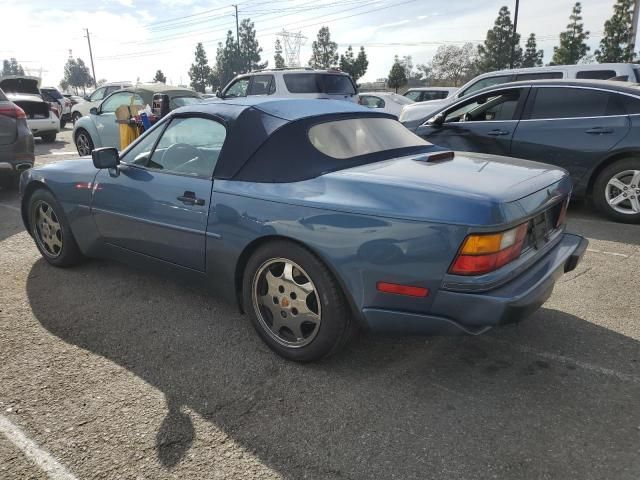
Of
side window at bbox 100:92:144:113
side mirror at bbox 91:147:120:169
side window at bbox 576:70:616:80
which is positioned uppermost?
side window at bbox 576:70:616:80

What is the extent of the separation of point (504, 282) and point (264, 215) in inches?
49.8

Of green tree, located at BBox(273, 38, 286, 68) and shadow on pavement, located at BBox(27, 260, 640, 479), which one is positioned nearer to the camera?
shadow on pavement, located at BBox(27, 260, 640, 479)

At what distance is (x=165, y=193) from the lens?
3215 millimetres

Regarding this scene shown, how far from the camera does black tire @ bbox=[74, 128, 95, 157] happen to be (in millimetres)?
10430

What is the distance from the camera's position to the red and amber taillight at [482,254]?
7.31 ft

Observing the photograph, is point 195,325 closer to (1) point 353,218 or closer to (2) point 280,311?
(2) point 280,311

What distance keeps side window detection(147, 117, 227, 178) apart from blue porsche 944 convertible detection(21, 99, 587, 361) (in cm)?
1

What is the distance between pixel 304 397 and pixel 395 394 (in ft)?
1.53

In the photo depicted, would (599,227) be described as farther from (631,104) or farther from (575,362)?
(575,362)

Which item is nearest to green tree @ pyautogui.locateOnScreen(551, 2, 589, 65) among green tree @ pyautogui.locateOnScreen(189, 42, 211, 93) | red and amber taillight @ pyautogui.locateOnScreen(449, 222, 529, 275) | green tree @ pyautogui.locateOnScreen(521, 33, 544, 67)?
green tree @ pyautogui.locateOnScreen(521, 33, 544, 67)

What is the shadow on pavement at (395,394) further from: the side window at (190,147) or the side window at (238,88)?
the side window at (238,88)

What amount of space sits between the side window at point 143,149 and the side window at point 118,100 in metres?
7.14

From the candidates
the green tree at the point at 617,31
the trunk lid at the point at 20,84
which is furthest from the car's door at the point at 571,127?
the green tree at the point at 617,31

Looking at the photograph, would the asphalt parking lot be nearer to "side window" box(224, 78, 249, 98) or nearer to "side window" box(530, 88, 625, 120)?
"side window" box(530, 88, 625, 120)
